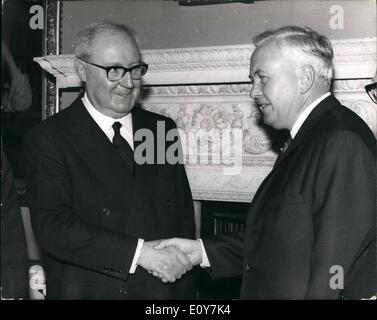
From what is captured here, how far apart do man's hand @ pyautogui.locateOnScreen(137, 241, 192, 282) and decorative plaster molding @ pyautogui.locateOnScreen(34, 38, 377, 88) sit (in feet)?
4.18

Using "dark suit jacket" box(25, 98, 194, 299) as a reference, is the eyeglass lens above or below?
above

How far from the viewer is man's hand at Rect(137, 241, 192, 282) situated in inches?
85.2

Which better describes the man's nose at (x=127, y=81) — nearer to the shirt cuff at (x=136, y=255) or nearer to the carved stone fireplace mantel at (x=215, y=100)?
the shirt cuff at (x=136, y=255)

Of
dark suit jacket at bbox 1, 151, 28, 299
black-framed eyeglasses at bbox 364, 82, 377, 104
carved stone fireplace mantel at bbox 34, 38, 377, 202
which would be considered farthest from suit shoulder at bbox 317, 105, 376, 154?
carved stone fireplace mantel at bbox 34, 38, 377, 202

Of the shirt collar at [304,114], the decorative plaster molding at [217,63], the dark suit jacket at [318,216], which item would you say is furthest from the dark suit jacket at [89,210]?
the decorative plaster molding at [217,63]

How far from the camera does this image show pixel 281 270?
5.77 feet

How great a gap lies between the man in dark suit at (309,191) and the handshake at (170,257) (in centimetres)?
42

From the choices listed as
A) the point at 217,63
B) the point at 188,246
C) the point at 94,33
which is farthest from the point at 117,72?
the point at 217,63

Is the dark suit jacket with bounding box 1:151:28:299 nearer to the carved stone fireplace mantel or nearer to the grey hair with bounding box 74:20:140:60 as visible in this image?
the grey hair with bounding box 74:20:140:60

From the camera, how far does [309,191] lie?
167 centimetres

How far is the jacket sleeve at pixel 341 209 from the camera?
159 centimetres

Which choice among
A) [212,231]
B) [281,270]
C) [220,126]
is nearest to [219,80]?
[220,126]

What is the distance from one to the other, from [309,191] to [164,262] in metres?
0.80
